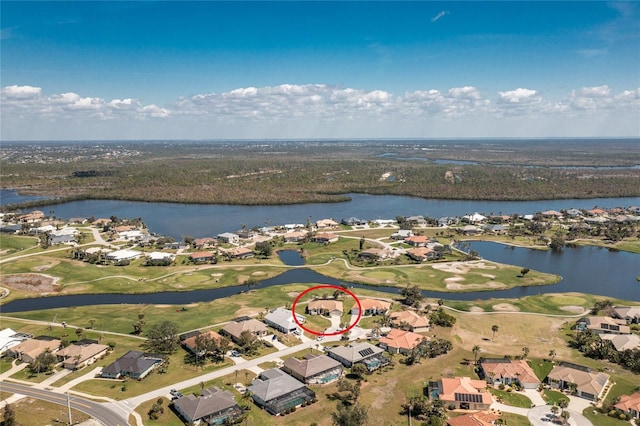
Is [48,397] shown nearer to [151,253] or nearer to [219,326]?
Answer: [219,326]

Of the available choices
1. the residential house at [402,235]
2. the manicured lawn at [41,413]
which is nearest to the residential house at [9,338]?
the manicured lawn at [41,413]

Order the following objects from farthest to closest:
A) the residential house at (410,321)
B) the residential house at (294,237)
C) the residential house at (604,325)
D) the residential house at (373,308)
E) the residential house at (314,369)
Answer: the residential house at (294,237), the residential house at (373,308), the residential house at (410,321), the residential house at (604,325), the residential house at (314,369)

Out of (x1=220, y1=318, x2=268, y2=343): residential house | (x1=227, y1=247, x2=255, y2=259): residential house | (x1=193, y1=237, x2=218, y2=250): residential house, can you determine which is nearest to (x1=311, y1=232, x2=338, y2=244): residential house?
(x1=227, y1=247, x2=255, y2=259): residential house

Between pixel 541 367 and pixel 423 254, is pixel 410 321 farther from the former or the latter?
pixel 423 254

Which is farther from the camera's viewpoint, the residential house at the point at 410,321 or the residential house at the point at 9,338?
the residential house at the point at 410,321

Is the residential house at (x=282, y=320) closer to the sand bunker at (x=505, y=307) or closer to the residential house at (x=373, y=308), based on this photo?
the residential house at (x=373, y=308)

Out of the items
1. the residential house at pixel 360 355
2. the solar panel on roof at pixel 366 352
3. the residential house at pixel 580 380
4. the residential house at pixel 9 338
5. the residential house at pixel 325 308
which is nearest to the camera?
the residential house at pixel 580 380
